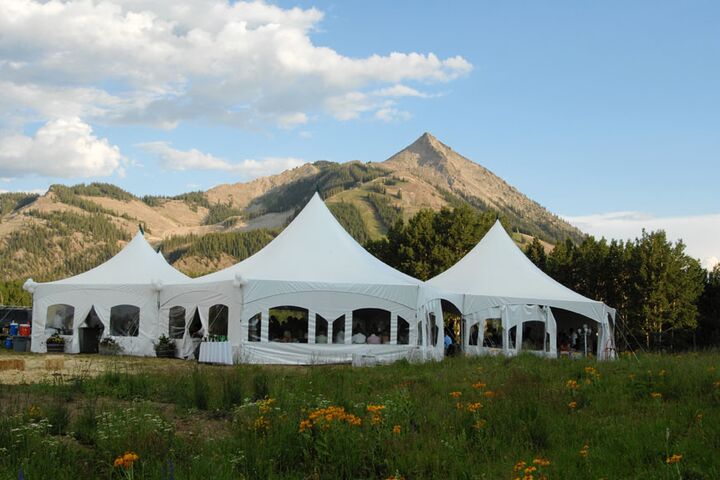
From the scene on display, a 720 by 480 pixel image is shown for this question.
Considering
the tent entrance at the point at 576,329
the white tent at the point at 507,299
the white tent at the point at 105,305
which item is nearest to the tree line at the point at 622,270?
the tent entrance at the point at 576,329

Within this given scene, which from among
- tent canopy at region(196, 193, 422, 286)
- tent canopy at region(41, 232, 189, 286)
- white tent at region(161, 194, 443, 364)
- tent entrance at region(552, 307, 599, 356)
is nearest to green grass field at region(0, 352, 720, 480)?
white tent at region(161, 194, 443, 364)

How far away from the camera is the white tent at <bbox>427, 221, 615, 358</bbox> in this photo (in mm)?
19688

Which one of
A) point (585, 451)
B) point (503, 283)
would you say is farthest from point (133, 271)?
point (585, 451)

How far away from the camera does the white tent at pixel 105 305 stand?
21.0 meters

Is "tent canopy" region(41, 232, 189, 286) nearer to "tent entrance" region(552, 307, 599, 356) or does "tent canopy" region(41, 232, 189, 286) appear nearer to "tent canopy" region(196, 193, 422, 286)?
"tent canopy" region(196, 193, 422, 286)

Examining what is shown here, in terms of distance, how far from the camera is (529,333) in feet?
77.6

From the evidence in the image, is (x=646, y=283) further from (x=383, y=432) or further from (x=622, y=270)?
(x=383, y=432)

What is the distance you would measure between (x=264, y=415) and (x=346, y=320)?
38.9 ft

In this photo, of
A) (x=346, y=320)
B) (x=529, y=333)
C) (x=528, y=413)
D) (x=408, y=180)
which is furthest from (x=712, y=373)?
(x=408, y=180)

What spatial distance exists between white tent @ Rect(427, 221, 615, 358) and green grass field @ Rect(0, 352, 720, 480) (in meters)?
11.1

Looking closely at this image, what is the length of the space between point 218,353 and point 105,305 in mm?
6236

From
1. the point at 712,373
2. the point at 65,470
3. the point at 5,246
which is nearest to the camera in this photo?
the point at 65,470

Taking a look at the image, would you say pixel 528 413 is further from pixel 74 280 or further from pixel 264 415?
pixel 74 280

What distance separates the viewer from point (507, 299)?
2008 cm
